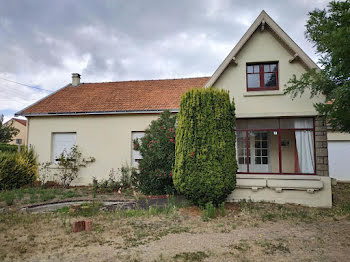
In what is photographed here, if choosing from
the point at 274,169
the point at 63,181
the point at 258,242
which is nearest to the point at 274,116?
the point at 274,169

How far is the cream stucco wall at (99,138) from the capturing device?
10.9 metres

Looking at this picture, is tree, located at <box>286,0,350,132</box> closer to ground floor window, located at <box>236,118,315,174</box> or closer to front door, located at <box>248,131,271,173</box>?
ground floor window, located at <box>236,118,315,174</box>

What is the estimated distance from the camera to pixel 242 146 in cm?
967

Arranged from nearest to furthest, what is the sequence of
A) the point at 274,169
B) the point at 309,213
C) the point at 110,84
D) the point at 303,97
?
the point at 309,213 → the point at 303,97 → the point at 274,169 → the point at 110,84

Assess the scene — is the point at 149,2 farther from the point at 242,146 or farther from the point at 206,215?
the point at 206,215

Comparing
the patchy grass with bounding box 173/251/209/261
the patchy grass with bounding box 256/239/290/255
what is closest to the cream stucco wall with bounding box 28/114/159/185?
the patchy grass with bounding box 173/251/209/261

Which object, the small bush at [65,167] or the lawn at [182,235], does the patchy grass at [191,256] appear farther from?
the small bush at [65,167]

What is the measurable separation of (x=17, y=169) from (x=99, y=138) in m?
3.84

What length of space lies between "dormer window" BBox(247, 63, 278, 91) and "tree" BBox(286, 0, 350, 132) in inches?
56.2

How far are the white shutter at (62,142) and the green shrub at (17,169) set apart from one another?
3.47 ft

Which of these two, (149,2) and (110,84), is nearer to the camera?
(149,2)

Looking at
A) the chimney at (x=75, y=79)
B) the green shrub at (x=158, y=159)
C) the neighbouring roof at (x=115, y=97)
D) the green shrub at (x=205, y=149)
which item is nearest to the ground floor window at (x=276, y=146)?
the green shrub at (x=205, y=149)

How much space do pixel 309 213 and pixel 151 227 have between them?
15.5 feet

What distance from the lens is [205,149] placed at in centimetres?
640
